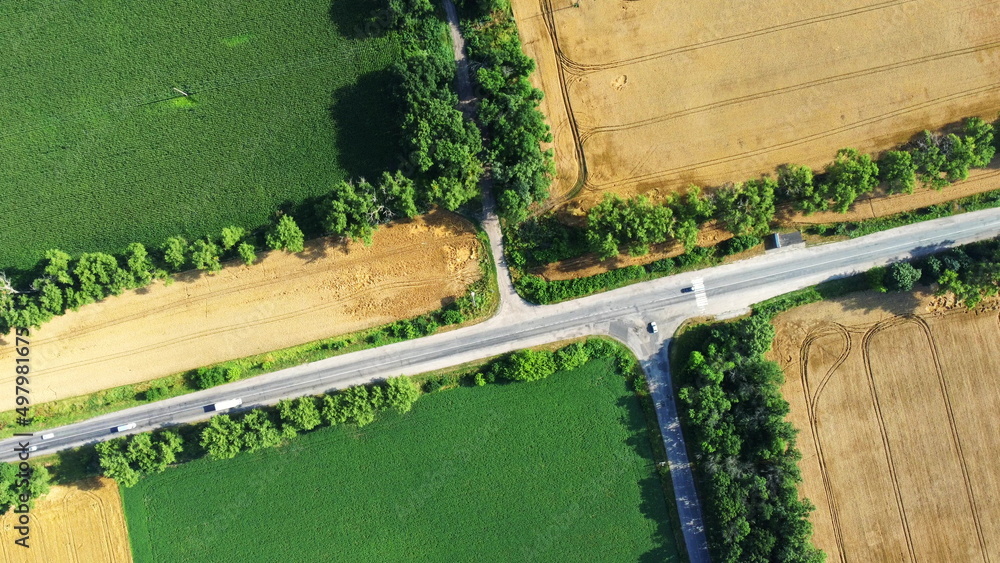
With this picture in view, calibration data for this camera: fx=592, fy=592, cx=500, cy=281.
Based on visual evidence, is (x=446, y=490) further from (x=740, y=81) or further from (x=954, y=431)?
(x=954, y=431)

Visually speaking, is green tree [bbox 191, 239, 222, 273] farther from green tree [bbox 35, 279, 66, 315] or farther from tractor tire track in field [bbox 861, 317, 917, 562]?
tractor tire track in field [bbox 861, 317, 917, 562]

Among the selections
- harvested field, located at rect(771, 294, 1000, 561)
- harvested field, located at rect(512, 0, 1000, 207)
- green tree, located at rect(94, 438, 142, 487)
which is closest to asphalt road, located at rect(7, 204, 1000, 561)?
green tree, located at rect(94, 438, 142, 487)

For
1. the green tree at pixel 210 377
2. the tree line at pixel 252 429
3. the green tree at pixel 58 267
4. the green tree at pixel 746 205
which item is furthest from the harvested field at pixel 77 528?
the green tree at pixel 746 205

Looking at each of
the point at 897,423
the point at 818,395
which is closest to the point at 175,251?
the point at 818,395

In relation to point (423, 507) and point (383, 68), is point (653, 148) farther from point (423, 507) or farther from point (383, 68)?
point (423, 507)

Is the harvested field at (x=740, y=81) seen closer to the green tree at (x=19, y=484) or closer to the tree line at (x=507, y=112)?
the tree line at (x=507, y=112)

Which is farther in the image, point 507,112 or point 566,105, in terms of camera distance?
point 566,105
